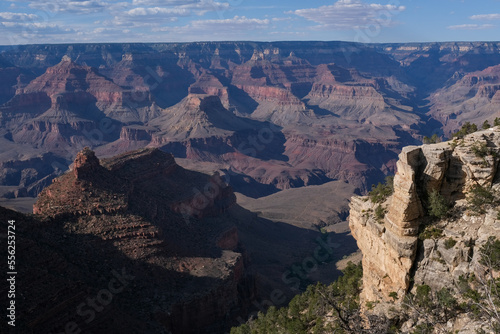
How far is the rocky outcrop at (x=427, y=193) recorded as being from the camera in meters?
22.9

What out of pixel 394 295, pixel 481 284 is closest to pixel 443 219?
pixel 481 284

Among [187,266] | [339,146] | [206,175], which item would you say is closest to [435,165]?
[187,266]

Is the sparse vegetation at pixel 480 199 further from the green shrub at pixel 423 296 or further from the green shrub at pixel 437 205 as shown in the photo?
the green shrub at pixel 423 296

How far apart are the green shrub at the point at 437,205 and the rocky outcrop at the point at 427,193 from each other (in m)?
0.40

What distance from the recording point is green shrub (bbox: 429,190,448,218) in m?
23.4

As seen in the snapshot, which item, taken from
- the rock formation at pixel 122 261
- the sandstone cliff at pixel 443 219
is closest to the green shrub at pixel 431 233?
the sandstone cliff at pixel 443 219

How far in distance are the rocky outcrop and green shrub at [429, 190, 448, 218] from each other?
397mm

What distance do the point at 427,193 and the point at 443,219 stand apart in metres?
1.53

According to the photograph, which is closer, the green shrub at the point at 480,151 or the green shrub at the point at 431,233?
the green shrub at the point at 431,233

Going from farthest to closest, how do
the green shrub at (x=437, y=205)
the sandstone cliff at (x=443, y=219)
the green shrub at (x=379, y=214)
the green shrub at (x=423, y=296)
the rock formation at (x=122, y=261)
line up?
1. the rock formation at (x=122, y=261)
2. the green shrub at (x=379, y=214)
3. the green shrub at (x=437, y=205)
4. the sandstone cliff at (x=443, y=219)
5. the green shrub at (x=423, y=296)

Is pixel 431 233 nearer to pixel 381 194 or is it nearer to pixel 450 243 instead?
pixel 450 243

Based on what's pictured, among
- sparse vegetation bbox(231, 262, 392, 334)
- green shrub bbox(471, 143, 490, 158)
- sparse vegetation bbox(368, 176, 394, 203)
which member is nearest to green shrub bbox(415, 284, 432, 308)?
sparse vegetation bbox(231, 262, 392, 334)

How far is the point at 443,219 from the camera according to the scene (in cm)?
2372

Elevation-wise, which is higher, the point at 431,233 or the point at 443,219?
the point at 443,219
